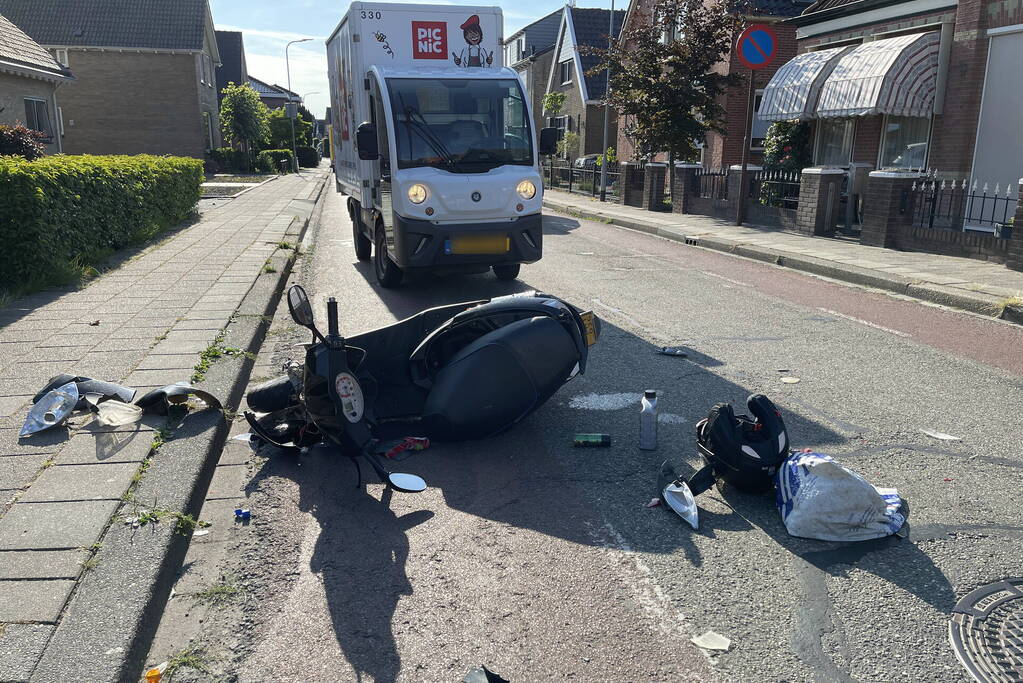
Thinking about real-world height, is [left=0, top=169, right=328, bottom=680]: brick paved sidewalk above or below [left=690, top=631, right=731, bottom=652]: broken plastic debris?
above

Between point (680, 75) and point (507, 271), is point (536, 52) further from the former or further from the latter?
point (507, 271)

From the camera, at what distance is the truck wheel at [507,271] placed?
1041 centimetres

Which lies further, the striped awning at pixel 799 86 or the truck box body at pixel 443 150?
the striped awning at pixel 799 86

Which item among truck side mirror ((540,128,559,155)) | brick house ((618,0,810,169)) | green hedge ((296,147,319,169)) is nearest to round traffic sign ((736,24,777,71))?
brick house ((618,0,810,169))

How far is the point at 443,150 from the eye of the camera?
30.3 ft

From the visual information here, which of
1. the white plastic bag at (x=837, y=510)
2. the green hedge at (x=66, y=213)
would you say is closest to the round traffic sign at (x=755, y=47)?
the green hedge at (x=66, y=213)

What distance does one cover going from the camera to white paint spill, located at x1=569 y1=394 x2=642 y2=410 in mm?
5500

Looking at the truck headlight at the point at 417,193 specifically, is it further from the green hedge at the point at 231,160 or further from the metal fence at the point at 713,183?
the green hedge at the point at 231,160

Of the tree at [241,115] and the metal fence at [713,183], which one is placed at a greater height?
the tree at [241,115]

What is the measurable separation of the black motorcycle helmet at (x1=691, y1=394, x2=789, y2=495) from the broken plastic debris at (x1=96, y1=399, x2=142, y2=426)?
334cm

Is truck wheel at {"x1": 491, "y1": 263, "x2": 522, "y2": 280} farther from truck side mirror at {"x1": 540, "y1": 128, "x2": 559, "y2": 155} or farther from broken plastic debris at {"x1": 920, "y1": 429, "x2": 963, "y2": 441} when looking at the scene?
broken plastic debris at {"x1": 920, "y1": 429, "x2": 963, "y2": 441}

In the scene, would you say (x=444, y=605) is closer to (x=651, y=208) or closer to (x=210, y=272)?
(x=210, y=272)

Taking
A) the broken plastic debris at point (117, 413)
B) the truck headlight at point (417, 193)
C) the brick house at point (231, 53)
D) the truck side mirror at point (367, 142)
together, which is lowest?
the broken plastic debris at point (117, 413)

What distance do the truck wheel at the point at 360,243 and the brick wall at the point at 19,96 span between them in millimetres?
14897
